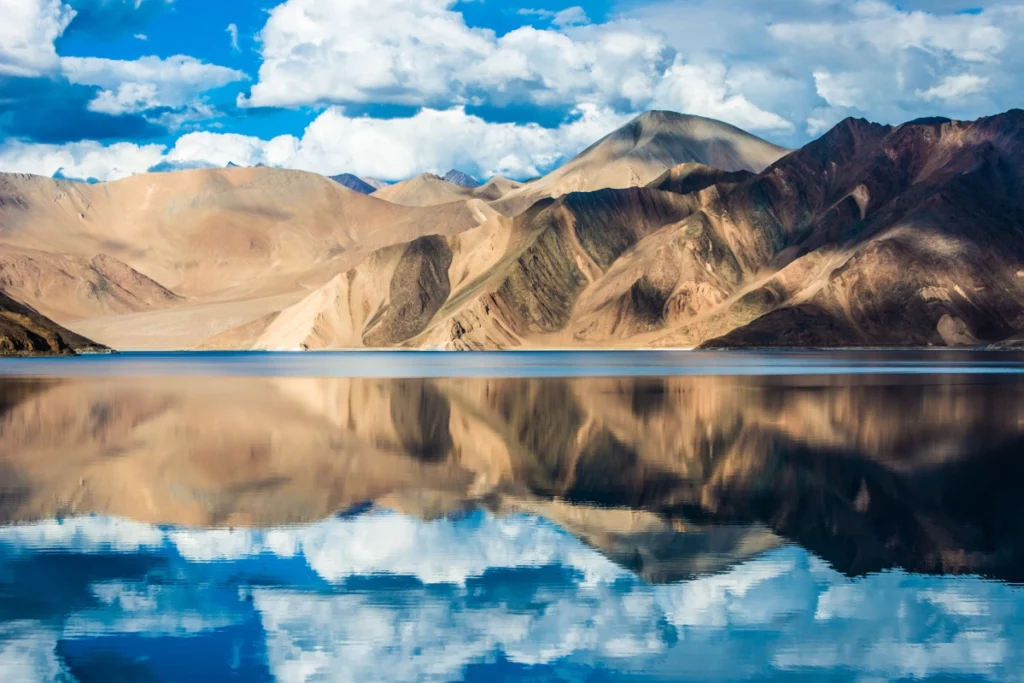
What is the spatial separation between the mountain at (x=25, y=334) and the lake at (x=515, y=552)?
121820 millimetres

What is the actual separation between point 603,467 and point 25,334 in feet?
470

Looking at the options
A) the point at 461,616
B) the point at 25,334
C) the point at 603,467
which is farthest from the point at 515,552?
the point at 25,334

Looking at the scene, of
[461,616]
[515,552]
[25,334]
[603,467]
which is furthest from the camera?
[25,334]

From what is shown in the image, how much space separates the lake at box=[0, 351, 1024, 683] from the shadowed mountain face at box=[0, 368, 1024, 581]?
0.14 metres

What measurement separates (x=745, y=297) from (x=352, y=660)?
186464mm

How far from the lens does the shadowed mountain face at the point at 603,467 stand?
2231 centimetres

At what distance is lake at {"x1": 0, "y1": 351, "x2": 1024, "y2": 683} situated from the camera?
14.8 m

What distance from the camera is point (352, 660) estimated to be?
1450cm

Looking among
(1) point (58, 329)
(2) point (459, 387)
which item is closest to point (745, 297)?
(1) point (58, 329)

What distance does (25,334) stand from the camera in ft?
519

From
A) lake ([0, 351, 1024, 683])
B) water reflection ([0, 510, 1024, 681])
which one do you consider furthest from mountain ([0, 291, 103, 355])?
water reflection ([0, 510, 1024, 681])

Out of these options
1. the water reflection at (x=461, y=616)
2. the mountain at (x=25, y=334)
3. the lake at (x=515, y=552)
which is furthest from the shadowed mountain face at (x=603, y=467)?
the mountain at (x=25, y=334)

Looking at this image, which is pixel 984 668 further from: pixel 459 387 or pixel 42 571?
pixel 459 387

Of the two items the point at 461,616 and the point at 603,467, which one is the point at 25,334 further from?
the point at 461,616
